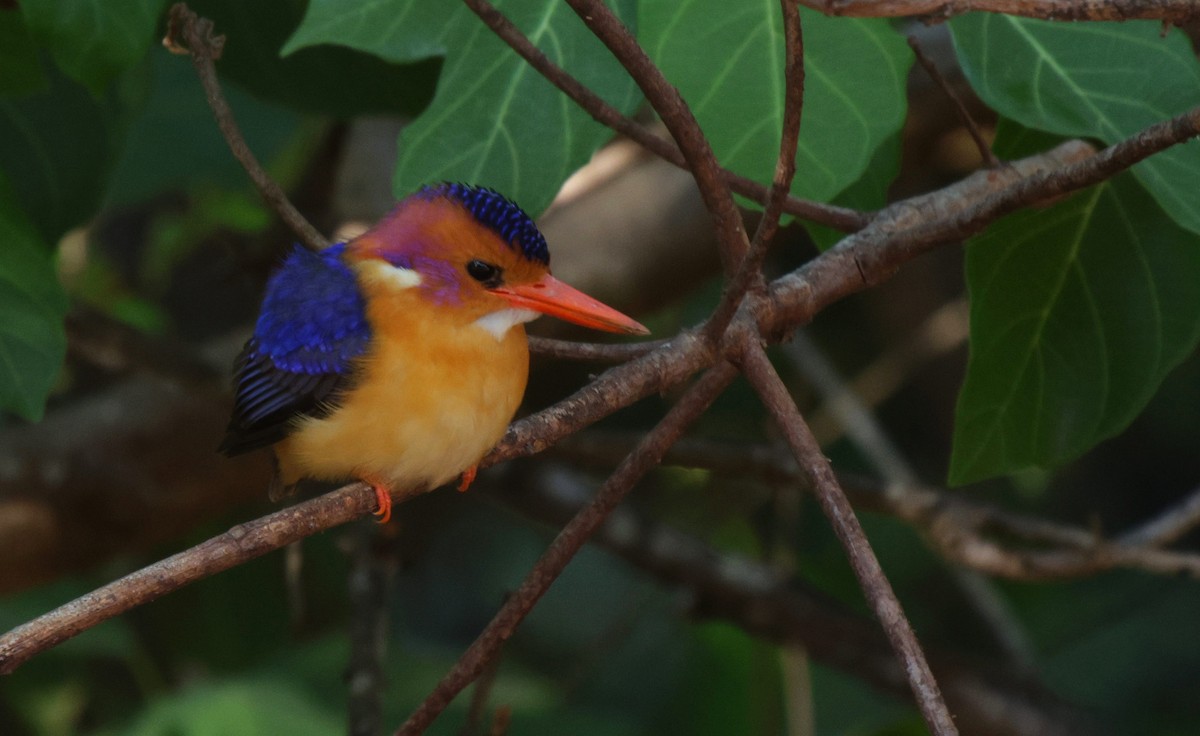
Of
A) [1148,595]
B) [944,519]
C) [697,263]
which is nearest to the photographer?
[944,519]

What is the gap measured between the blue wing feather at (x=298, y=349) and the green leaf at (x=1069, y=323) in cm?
63

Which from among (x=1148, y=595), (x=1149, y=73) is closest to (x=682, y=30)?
(x=1149, y=73)

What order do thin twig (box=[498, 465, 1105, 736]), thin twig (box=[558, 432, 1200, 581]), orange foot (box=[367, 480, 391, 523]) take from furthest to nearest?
thin twig (box=[498, 465, 1105, 736]) < thin twig (box=[558, 432, 1200, 581]) < orange foot (box=[367, 480, 391, 523])

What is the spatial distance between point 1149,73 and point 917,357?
1.65 m

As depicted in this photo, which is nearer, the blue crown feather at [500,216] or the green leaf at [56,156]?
the blue crown feather at [500,216]

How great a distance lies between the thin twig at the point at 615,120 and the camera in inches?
46.3

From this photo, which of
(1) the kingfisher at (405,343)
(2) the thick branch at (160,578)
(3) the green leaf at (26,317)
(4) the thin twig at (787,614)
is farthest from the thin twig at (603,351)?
(4) the thin twig at (787,614)

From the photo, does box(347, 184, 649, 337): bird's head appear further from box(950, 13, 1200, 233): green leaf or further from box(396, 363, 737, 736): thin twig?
box(950, 13, 1200, 233): green leaf

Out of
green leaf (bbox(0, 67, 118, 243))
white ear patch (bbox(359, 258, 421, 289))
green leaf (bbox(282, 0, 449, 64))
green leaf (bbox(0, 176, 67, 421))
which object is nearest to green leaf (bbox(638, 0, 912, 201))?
green leaf (bbox(282, 0, 449, 64))

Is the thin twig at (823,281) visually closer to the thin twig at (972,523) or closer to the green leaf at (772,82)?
the green leaf at (772,82)

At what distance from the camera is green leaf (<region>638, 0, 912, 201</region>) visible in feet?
4.40

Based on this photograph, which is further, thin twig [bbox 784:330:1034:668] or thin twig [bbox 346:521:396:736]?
thin twig [bbox 784:330:1034:668]

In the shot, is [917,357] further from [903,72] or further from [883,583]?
[883,583]

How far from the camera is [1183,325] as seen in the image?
1.46 meters
